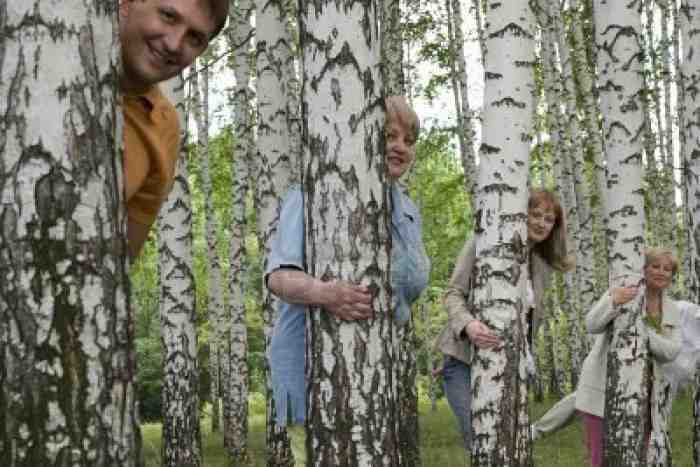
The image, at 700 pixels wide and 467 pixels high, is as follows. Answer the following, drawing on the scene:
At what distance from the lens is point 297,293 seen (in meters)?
3.53

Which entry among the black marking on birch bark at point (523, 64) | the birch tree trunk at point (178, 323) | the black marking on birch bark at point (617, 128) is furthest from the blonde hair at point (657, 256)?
the birch tree trunk at point (178, 323)

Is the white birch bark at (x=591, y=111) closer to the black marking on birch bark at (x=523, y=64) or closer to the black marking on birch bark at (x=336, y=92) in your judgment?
the black marking on birch bark at (x=523, y=64)

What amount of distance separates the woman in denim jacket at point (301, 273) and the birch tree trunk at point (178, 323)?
19.3ft

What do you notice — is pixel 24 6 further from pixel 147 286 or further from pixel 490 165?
pixel 147 286

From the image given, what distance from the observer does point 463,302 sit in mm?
5828

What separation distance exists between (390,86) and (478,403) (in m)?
6.55

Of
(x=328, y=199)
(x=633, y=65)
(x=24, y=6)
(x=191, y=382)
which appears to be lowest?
(x=191, y=382)

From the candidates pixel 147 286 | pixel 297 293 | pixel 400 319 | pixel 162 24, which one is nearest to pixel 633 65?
pixel 400 319

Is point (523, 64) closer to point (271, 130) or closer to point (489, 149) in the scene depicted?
point (489, 149)

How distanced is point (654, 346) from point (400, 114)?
363 centimetres

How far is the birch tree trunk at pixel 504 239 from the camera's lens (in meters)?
5.52

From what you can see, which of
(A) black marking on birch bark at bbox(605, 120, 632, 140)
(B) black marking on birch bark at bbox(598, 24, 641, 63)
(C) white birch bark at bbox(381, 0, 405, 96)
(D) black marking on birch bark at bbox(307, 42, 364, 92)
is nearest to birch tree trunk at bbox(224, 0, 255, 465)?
(C) white birch bark at bbox(381, 0, 405, 96)

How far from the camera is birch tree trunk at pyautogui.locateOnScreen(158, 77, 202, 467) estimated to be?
967cm

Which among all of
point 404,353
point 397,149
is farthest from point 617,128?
point 397,149
